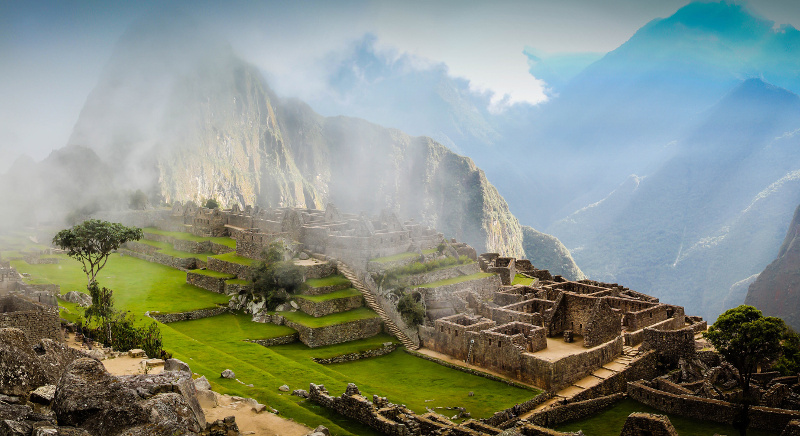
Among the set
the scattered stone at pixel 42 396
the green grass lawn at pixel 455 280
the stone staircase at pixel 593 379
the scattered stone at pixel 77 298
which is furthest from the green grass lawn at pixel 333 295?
the scattered stone at pixel 42 396

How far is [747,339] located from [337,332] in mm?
18008

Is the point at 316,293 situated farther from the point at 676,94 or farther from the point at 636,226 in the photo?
the point at 676,94

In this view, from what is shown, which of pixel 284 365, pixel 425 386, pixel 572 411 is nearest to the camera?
pixel 572 411

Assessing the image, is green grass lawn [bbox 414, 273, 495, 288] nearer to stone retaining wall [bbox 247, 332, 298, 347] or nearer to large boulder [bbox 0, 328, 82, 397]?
stone retaining wall [bbox 247, 332, 298, 347]

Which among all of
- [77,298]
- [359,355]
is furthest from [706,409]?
[77,298]

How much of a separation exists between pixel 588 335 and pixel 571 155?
13558cm

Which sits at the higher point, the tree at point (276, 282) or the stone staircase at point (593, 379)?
the tree at point (276, 282)

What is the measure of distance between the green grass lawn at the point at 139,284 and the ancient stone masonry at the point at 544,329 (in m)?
13.6

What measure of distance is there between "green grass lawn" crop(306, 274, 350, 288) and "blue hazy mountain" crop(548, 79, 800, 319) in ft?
191

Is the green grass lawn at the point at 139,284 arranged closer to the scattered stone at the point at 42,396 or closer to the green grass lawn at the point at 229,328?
the green grass lawn at the point at 229,328

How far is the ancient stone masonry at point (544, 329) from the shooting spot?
24688 mm

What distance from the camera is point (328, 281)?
32125 mm

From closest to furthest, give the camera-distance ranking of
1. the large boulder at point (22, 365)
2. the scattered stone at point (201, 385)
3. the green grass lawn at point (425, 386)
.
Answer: the large boulder at point (22, 365) → the scattered stone at point (201, 385) → the green grass lawn at point (425, 386)

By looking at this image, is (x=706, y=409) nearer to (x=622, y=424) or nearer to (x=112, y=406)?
(x=622, y=424)
